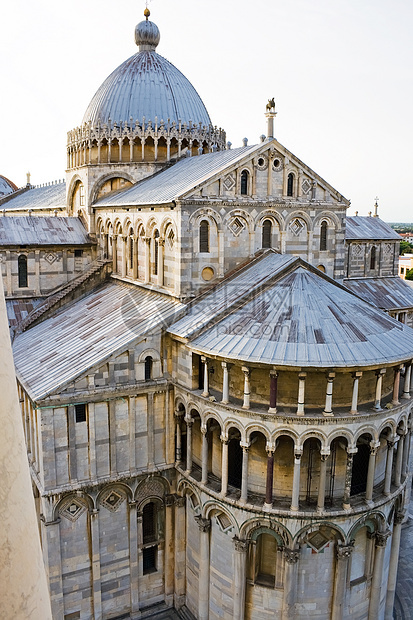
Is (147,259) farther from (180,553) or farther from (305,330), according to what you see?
(180,553)

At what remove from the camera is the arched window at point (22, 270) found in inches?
1198

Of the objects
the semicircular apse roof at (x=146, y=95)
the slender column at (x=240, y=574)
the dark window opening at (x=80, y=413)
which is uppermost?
the semicircular apse roof at (x=146, y=95)

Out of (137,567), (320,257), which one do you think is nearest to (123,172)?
(320,257)

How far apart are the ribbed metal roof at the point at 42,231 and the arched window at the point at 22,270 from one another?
940mm

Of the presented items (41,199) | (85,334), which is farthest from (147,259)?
A: (41,199)

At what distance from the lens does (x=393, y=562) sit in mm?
21047

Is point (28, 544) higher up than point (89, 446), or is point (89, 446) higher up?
point (28, 544)

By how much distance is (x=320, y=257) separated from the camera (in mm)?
24719

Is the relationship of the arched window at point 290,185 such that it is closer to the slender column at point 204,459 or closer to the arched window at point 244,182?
the arched window at point 244,182

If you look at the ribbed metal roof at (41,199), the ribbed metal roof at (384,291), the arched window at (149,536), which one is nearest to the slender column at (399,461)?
the arched window at (149,536)

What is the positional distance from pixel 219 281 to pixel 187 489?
27.8 feet

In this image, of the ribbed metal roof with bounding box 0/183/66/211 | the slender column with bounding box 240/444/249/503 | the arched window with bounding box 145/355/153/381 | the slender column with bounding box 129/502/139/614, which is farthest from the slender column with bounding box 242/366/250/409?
the ribbed metal roof with bounding box 0/183/66/211

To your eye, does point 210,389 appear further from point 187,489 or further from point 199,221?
point 199,221

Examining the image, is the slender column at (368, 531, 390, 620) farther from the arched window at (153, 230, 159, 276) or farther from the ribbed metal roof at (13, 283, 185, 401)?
the arched window at (153, 230, 159, 276)
